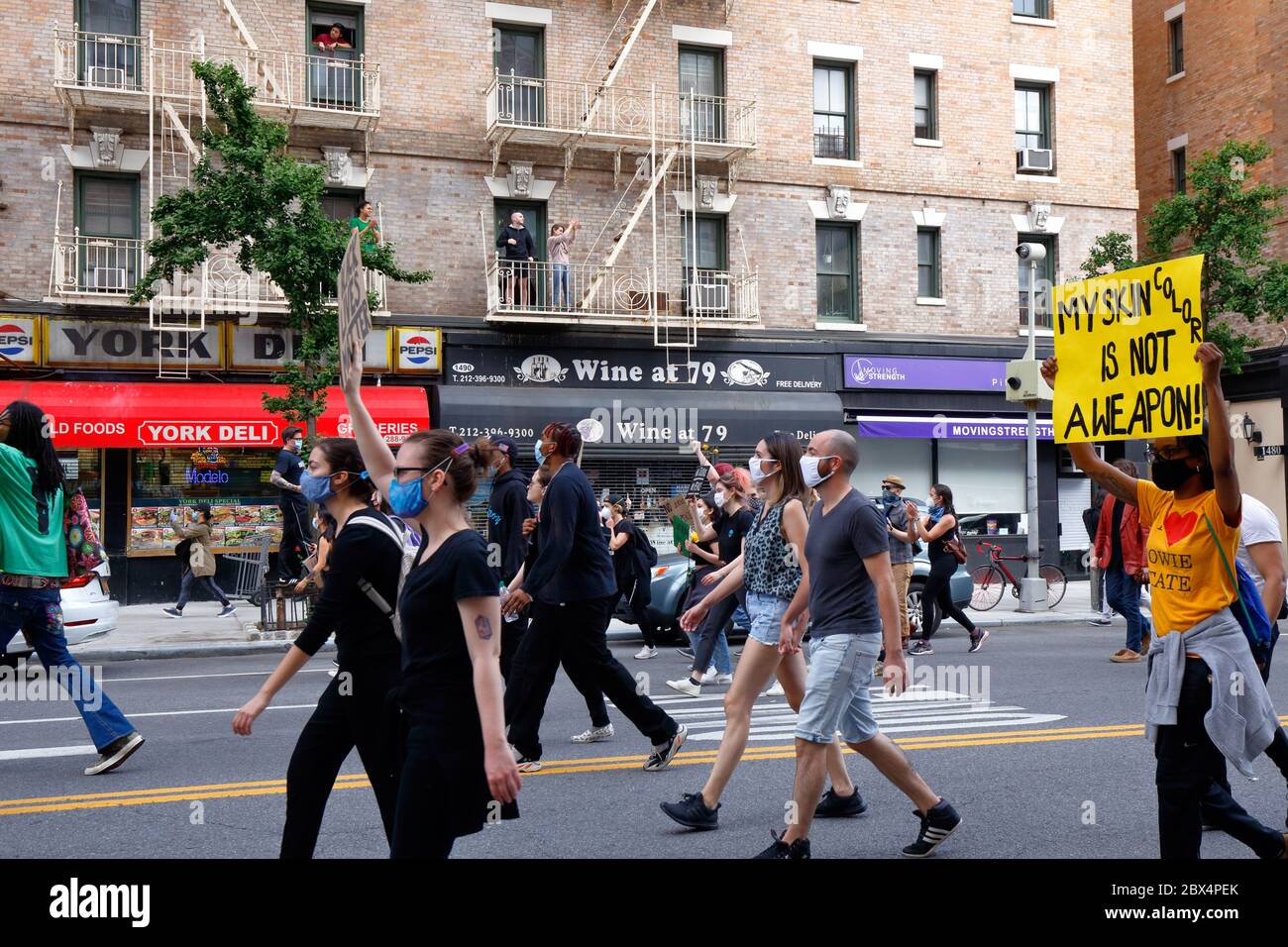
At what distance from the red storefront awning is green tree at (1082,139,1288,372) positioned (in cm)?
1472

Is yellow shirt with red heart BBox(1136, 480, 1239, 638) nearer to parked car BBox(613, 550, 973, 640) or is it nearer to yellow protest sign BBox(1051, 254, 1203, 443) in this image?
yellow protest sign BBox(1051, 254, 1203, 443)

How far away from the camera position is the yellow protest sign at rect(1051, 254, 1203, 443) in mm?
5086

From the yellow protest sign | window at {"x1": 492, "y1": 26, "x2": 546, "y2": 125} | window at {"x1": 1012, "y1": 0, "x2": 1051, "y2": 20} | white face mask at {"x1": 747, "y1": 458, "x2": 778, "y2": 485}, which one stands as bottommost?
white face mask at {"x1": 747, "y1": 458, "x2": 778, "y2": 485}

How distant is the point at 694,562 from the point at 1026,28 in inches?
684

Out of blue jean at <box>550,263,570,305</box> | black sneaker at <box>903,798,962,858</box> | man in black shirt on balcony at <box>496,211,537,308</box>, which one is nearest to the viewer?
black sneaker at <box>903,798,962,858</box>

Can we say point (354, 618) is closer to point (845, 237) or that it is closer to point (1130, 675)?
point (1130, 675)

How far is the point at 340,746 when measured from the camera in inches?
181

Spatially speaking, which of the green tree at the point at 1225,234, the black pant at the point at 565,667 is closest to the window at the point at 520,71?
the green tree at the point at 1225,234

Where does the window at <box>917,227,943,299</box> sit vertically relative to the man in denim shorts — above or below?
above

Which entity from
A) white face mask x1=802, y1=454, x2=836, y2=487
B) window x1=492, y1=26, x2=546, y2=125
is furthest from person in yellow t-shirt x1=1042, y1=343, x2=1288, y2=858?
window x1=492, y1=26, x2=546, y2=125

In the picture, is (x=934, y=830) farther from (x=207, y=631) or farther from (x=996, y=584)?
(x=996, y=584)

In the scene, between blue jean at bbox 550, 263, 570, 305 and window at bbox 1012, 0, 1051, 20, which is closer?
blue jean at bbox 550, 263, 570, 305

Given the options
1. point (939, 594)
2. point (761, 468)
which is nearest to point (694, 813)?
point (761, 468)

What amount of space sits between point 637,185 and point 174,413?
931cm
